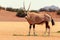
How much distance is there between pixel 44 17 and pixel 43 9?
267ft

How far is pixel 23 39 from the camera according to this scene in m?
22.7

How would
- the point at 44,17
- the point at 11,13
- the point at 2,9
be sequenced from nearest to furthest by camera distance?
the point at 44,17, the point at 11,13, the point at 2,9

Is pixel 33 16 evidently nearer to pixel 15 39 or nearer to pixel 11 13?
pixel 15 39

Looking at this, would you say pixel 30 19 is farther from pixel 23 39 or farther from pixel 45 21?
pixel 23 39

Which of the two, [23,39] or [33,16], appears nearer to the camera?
[23,39]

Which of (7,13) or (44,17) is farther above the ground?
(44,17)

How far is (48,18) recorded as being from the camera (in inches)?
1044

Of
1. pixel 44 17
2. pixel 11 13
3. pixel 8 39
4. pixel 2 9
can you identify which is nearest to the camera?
pixel 8 39

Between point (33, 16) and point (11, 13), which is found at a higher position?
point (33, 16)

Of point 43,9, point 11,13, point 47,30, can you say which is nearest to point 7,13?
point 11,13

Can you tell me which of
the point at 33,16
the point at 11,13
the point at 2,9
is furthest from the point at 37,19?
the point at 2,9

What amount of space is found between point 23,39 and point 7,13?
7358cm

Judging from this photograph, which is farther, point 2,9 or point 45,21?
point 2,9

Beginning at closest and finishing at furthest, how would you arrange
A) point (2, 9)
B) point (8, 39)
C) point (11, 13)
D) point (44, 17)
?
point (8, 39) < point (44, 17) < point (11, 13) < point (2, 9)
